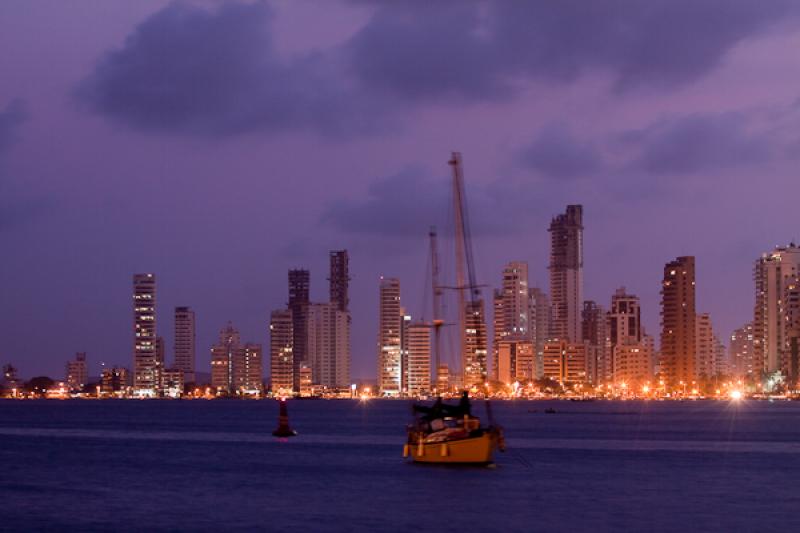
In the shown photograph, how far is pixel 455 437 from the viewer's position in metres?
79.4

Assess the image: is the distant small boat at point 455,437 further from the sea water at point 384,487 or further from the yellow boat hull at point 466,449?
the sea water at point 384,487

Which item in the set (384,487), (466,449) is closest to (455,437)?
(466,449)

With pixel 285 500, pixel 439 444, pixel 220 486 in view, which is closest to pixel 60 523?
pixel 285 500

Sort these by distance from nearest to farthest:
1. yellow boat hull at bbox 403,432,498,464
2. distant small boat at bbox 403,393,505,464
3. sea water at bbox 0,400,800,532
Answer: sea water at bbox 0,400,800,532 < yellow boat hull at bbox 403,432,498,464 < distant small boat at bbox 403,393,505,464

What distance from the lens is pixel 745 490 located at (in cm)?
7575

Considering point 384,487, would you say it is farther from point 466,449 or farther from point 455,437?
point 466,449

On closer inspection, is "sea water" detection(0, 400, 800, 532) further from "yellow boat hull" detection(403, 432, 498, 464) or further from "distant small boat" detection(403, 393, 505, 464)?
"distant small boat" detection(403, 393, 505, 464)

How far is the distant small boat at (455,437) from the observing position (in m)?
79.0

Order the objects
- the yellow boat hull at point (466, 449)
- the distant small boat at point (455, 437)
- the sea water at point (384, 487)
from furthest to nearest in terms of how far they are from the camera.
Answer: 1. the distant small boat at point (455, 437)
2. the yellow boat hull at point (466, 449)
3. the sea water at point (384, 487)

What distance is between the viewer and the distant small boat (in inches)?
3110

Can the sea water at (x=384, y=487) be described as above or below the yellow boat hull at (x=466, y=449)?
below

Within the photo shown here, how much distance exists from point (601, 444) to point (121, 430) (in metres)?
61.3

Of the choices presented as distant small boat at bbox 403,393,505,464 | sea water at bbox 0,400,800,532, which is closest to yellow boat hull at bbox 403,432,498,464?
distant small boat at bbox 403,393,505,464

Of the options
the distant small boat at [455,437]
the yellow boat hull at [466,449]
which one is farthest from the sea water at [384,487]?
the distant small boat at [455,437]
